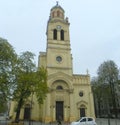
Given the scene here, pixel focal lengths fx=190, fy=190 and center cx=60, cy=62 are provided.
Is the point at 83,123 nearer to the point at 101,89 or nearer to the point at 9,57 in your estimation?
the point at 9,57

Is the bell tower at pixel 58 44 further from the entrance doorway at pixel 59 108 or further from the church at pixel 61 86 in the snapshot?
the entrance doorway at pixel 59 108

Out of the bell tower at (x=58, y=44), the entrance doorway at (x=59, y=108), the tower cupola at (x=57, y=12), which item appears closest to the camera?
the entrance doorway at (x=59, y=108)

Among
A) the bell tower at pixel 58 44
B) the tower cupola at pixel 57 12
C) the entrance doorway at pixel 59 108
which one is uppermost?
the tower cupola at pixel 57 12

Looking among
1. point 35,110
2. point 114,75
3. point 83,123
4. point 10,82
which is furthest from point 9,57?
point 114,75

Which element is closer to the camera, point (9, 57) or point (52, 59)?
point (9, 57)

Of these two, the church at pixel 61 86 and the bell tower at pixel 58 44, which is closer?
the church at pixel 61 86

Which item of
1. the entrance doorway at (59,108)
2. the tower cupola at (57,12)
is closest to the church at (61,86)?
the entrance doorway at (59,108)

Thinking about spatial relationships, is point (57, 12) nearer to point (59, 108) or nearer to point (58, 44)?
point (58, 44)

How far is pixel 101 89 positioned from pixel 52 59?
15.6 metres

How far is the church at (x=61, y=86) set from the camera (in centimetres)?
3991

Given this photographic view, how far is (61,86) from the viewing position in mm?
42156

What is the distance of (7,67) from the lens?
2603 cm

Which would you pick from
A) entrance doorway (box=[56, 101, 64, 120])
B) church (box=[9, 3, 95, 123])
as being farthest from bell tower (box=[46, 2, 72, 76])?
entrance doorway (box=[56, 101, 64, 120])

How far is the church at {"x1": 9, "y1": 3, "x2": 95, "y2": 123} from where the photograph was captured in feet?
131
